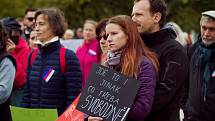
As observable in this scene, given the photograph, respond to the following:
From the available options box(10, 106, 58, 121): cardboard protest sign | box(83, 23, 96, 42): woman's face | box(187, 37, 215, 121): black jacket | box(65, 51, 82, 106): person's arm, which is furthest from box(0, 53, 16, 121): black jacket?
box(83, 23, 96, 42): woman's face

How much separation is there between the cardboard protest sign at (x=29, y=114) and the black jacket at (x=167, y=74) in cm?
127

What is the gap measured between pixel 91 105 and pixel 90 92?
11cm

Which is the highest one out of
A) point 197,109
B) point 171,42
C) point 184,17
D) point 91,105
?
point 171,42

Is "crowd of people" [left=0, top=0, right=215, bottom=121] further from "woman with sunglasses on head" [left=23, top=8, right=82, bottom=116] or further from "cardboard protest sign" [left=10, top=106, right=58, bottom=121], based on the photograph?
"cardboard protest sign" [left=10, top=106, right=58, bottom=121]

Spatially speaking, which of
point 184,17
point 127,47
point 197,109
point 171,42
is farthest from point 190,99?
point 184,17

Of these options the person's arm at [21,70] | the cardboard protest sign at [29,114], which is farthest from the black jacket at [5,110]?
the person's arm at [21,70]

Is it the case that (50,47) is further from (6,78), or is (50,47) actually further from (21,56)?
(21,56)

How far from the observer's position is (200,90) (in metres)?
6.78

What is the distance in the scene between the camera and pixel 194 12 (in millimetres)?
26438

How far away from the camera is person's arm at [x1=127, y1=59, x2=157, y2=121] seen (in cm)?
512

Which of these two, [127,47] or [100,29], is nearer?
[127,47]

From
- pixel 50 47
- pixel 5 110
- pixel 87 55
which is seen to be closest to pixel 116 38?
pixel 50 47

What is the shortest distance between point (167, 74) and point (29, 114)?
1731mm

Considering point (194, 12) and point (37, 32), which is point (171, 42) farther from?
point (194, 12)
